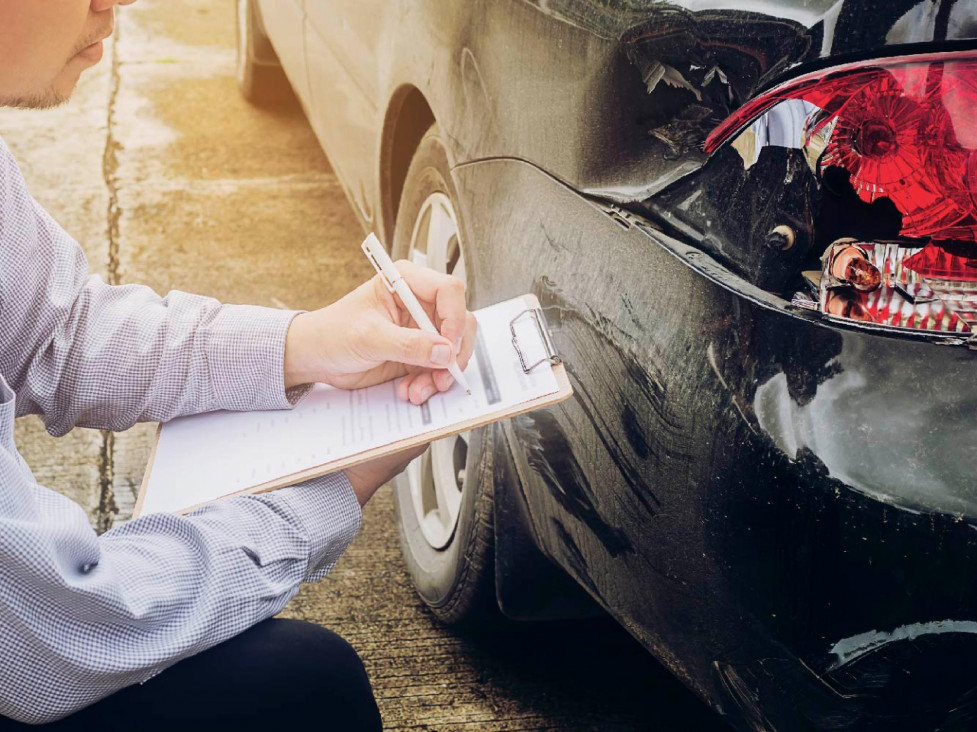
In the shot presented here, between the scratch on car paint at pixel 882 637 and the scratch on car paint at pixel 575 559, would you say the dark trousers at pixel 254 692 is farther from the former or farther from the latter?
the scratch on car paint at pixel 882 637

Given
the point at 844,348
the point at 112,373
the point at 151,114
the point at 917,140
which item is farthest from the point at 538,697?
the point at 151,114

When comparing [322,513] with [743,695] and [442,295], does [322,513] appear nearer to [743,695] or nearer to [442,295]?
[442,295]

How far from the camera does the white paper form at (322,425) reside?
131cm

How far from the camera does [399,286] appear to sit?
135cm

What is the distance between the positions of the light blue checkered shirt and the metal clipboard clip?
29cm

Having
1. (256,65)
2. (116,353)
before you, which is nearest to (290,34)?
(256,65)

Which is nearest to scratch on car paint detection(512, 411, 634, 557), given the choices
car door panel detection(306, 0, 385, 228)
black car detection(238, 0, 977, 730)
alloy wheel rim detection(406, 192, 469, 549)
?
black car detection(238, 0, 977, 730)

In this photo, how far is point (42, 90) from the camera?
116cm

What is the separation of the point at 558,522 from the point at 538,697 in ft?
2.09

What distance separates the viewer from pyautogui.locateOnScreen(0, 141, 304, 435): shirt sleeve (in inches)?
56.1

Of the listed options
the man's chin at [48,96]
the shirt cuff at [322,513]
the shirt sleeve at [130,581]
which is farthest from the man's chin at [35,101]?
the shirt cuff at [322,513]

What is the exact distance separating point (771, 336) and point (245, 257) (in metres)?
2.68

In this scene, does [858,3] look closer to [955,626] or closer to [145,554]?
[955,626]

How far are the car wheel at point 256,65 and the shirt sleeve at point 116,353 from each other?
300 cm
